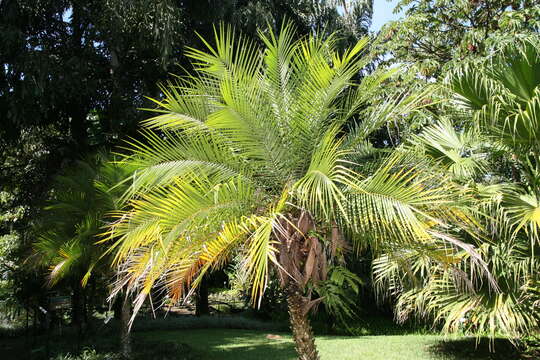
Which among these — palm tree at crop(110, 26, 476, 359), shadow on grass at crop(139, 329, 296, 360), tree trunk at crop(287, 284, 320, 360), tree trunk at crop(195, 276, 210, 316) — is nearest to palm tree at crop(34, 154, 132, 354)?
shadow on grass at crop(139, 329, 296, 360)

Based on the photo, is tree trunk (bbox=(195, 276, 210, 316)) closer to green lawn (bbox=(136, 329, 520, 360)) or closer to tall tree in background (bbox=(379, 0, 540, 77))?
green lawn (bbox=(136, 329, 520, 360))

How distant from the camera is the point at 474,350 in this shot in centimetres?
966

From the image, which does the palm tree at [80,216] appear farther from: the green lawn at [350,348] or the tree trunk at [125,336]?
the green lawn at [350,348]

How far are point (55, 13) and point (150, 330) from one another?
32.6 feet

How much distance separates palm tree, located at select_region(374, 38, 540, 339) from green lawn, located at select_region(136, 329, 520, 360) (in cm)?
223

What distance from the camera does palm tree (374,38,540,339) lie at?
6039 millimetres

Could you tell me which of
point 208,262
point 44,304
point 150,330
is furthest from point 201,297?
point 208,262

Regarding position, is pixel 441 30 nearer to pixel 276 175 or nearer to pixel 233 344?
pixel 276 175

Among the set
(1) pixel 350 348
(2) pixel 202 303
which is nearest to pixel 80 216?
(1) pixel 350 348

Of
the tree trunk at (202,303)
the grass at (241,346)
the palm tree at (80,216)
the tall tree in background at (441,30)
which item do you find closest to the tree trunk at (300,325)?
the palm tree at (80,216)

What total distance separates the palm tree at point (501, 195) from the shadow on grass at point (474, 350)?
1.65 meters

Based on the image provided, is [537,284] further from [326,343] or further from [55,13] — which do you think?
[55,13]

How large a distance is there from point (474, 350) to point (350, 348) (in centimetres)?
271

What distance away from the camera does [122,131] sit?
11.3m
